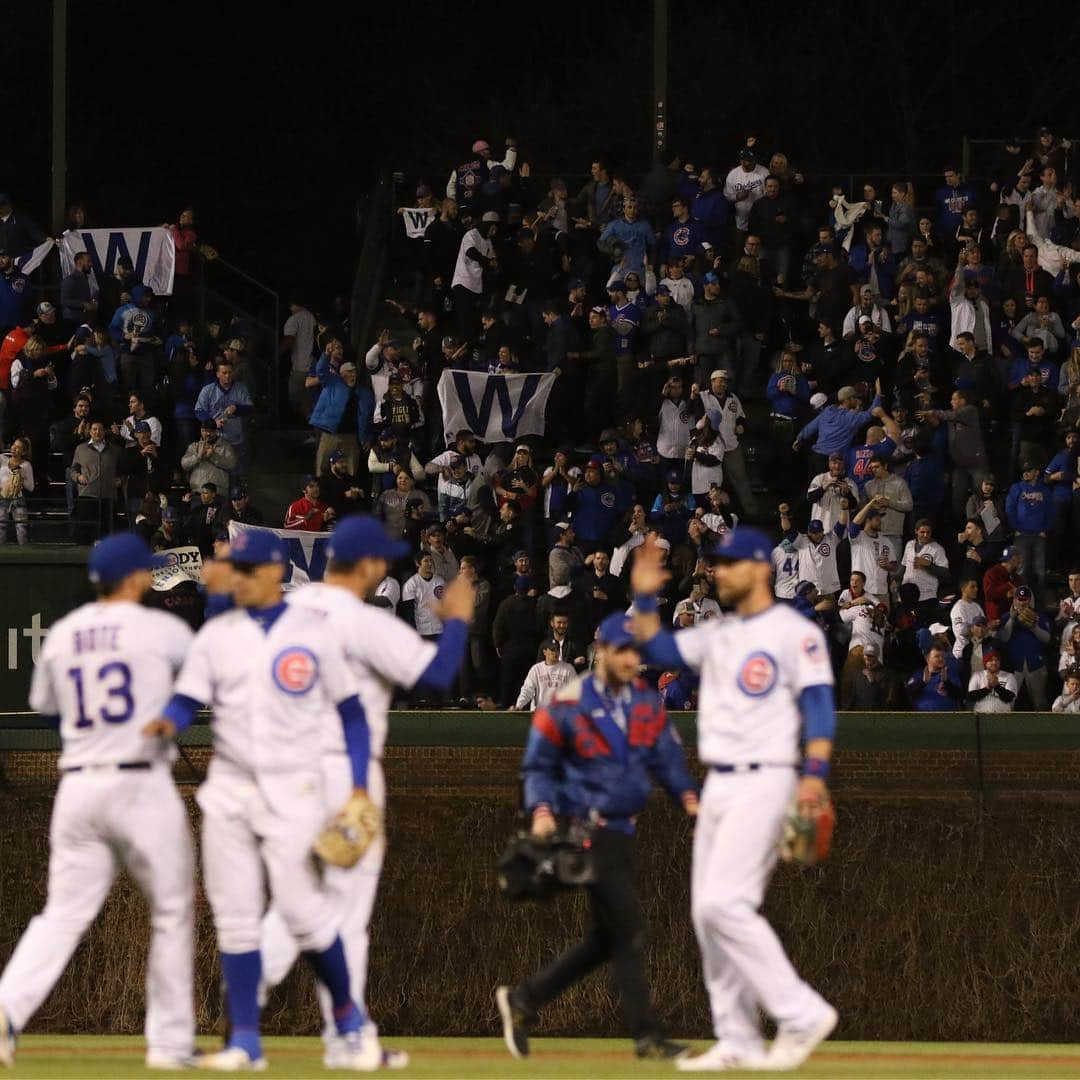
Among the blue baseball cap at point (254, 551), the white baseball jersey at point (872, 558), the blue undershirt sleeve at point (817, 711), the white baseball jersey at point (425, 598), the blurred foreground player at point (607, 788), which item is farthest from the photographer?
the white baseball jersey at point (425, 598)

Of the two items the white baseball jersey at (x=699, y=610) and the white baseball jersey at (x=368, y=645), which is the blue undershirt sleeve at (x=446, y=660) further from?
the white baseball jersey at (x=699, y=610)

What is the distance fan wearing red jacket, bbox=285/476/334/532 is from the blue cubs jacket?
11101 millimetres

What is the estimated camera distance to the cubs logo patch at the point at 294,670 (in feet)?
30.6

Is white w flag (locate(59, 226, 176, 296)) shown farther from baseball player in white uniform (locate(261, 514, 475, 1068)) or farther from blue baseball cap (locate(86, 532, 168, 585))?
baseball player in white uniform (locate(261, 514, 475, 1068))

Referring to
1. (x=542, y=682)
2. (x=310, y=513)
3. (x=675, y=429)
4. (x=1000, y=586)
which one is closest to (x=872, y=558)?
(x=1000, y=586)

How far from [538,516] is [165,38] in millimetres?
28140

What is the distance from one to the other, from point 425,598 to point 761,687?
35.0 ft

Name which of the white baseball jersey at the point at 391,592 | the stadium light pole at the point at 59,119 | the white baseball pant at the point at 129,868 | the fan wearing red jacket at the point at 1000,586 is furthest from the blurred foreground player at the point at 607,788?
the stadium light pole at the point at 59,119

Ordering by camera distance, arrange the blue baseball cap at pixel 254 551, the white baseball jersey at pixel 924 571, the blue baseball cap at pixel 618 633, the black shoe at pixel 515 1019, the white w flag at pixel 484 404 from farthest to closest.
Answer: the white w flag at pixel 484 404 < the white baseball jersey at pixel 924 571 < the black shoe at pixel 515 1019 < the blue baseball cap at pixel 618 633 < the blue baseball cap at pixel 254 551

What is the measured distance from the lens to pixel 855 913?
13.5 m

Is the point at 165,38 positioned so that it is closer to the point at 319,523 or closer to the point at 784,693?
the point at 319,523

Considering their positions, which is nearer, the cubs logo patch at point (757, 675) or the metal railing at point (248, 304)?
the cubs logo patch at point (757, 675)

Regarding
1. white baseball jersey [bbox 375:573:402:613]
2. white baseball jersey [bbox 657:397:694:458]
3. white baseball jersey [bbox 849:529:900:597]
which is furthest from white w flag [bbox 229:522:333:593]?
white baseball jersey [bbox 849:529:900:597]

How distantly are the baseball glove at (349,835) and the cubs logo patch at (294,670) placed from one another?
47cm
